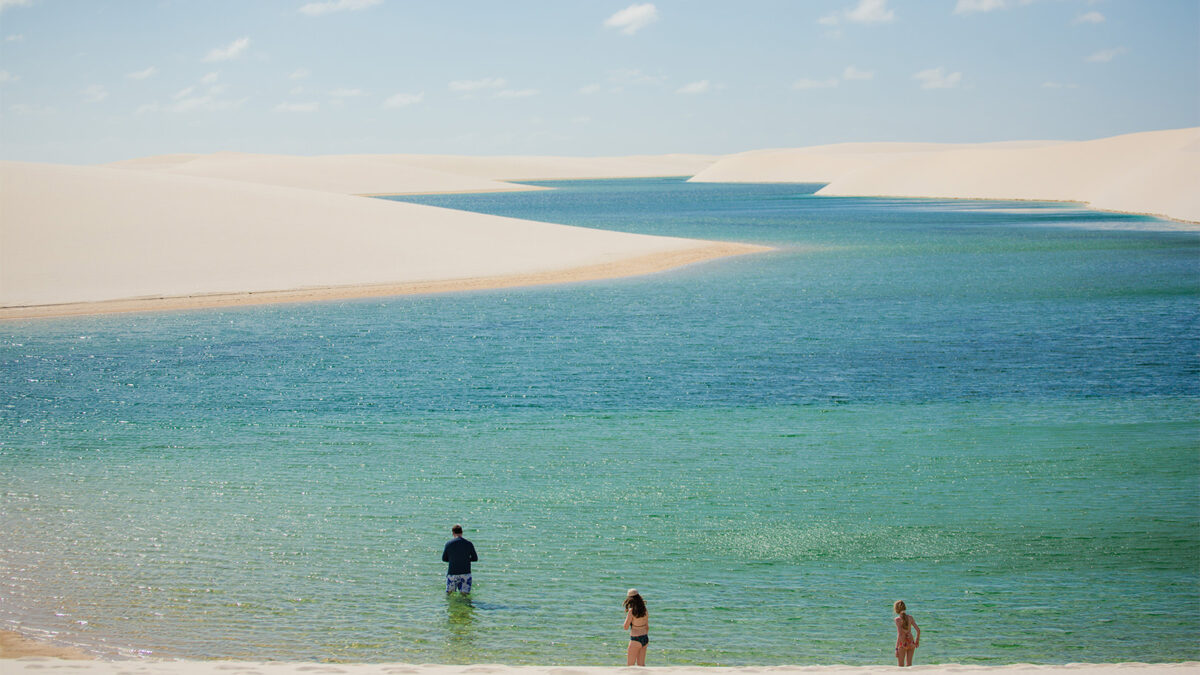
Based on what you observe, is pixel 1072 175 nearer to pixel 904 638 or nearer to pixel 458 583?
pixel 458 583

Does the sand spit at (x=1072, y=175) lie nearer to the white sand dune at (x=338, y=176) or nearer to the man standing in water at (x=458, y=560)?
the white sand dune at (x=338, y=176)

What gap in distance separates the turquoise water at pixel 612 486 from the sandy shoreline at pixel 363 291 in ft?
14.3

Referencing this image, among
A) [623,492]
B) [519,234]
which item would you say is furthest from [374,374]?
[519,234]

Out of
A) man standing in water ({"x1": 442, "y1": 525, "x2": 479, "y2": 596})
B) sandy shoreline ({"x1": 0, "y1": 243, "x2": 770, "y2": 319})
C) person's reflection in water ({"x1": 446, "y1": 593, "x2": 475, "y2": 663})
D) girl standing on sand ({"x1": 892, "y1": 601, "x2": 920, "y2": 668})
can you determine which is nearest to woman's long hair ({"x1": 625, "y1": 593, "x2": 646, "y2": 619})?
person's reflection in water ({"x1": 446, "y1": 593, "x2": 475, "y2": 663})

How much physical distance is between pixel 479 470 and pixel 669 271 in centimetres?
3163

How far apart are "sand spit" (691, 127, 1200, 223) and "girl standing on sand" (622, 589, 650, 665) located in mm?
74988

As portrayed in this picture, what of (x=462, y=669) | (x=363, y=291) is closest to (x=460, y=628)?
(x=462, y=669)

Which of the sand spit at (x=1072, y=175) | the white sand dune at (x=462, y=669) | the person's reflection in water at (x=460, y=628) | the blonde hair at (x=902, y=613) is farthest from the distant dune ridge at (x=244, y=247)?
the blonde hair at (x=902, y=613)

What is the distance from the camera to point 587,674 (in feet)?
28.5

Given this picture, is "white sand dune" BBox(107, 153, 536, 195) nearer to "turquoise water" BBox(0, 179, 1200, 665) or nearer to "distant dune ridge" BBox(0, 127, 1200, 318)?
"distant dune ridge" BBox(0, 127, 1200, 318)

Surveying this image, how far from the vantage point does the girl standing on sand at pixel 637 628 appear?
927cm

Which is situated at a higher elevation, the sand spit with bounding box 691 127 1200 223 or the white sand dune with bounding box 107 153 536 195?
the white sand dune with bounding box 107 153 536 195

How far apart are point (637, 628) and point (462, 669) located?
1.47 m

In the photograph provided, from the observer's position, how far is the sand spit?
275ft
